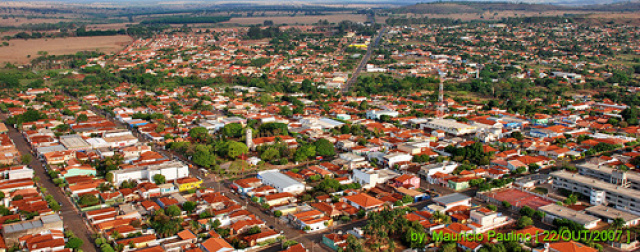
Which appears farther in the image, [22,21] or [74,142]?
[22,21]

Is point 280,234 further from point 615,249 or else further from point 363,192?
point 615,249

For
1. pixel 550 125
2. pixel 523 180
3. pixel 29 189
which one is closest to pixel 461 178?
pixel 523 180

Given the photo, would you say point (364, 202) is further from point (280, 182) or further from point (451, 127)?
point (451, 127)

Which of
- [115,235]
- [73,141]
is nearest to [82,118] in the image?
[73,141]

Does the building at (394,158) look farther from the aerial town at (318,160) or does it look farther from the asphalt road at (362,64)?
the asphalt road at (362,64)

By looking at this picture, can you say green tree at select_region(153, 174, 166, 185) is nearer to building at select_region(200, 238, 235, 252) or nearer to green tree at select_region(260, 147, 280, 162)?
green tree at select_region(260, 147, 280, 162)

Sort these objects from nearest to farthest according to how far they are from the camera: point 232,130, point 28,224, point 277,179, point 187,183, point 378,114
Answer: point 28,224, point 187,183, point 277,179, point 232,130, point 378,114
